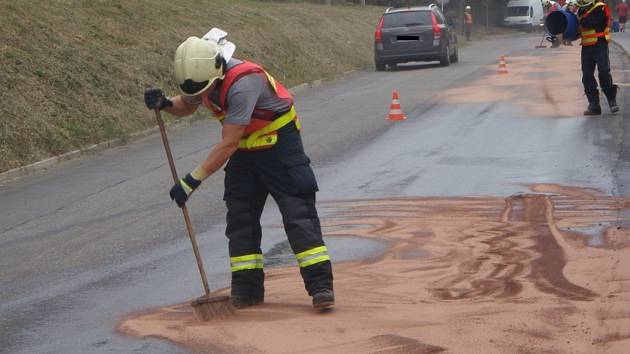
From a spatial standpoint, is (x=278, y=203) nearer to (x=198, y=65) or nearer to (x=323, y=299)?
(x=323, y=299)

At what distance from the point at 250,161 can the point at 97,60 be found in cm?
1404

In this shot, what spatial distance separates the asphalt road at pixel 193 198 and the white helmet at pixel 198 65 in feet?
4.61

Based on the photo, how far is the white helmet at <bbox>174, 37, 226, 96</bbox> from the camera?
20.1 feet

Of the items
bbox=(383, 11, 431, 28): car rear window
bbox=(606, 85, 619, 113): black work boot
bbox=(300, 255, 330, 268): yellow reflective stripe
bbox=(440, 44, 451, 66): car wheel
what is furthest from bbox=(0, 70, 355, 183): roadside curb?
bbox=(440, 44, 451, 66): car wheel

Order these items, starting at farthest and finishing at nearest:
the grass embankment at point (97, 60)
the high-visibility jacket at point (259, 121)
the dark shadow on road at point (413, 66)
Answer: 1. the dark shadow on road at point (413, 66)
2. the grass embankment at point (97, 60)
3. the high-visibility jacket at point (259, 121)

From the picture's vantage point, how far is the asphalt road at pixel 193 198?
6969 mm

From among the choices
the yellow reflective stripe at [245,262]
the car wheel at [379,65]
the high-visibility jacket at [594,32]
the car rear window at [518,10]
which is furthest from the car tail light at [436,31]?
the car rear window at [518,10]

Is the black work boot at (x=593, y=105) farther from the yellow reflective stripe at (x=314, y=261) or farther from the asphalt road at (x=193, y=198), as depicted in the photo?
the yellow reflective stripe at (x=314, y=261)

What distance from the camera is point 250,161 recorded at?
21.2 feet

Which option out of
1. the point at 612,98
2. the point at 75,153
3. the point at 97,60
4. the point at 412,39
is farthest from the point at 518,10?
the point at 75,153

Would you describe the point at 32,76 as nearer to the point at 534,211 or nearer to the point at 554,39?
the point at 554,39

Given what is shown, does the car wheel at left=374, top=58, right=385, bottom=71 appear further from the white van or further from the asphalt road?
the white van

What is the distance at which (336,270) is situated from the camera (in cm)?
750

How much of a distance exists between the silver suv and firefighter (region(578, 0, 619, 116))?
14.2 m
